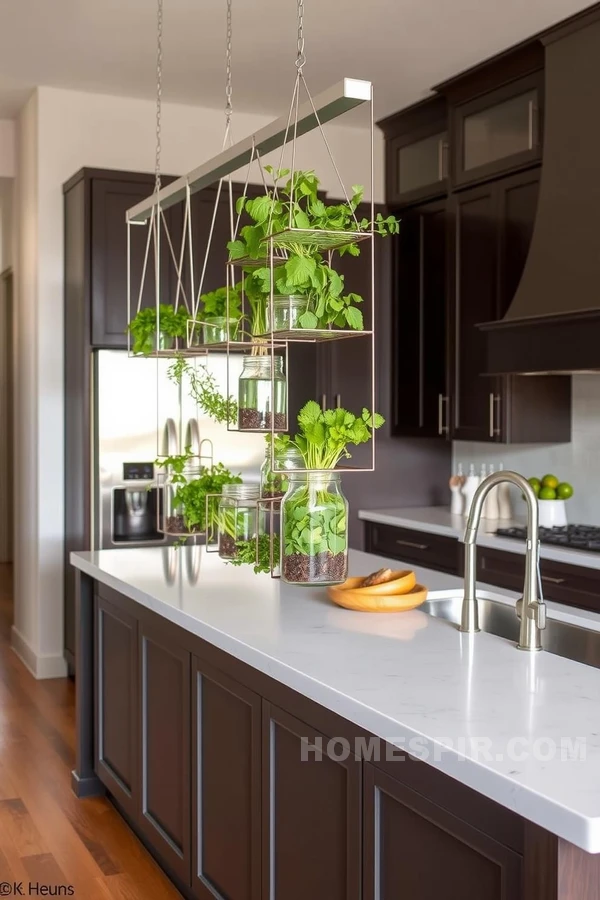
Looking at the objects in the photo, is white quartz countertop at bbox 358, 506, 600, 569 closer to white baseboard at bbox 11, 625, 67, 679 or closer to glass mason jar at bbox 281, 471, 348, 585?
white baseboard at bbox 11, 625, 67, 679

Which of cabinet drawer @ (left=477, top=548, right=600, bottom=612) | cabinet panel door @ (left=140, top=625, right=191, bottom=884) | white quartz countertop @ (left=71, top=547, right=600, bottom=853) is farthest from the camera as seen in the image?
cabinet drawer @ (left=477, top=548, right=600, bottom=612)

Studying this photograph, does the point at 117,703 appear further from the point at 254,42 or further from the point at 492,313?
the point at 254,42

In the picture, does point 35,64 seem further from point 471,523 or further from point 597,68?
point 471,523

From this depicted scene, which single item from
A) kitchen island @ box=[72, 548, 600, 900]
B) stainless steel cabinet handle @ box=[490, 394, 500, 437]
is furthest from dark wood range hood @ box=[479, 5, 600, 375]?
kitchen island @ box=[72, 548, 600, 900]

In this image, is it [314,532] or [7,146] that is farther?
[7,146]

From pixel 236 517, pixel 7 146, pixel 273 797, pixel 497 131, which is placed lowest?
pixel 273 797

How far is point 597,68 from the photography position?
3967 millimetres

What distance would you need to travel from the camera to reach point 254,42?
4.44 m

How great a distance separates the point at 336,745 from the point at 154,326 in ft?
5.42

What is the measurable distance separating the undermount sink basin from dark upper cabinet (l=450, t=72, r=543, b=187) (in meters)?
2.45

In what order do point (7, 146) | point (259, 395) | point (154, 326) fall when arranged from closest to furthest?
point (259, 395), point (154, 326), point (7, 146)

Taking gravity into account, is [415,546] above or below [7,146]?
below

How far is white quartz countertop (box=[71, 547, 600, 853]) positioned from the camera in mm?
1426

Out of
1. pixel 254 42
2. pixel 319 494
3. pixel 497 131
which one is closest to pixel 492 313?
pixel 497 131
